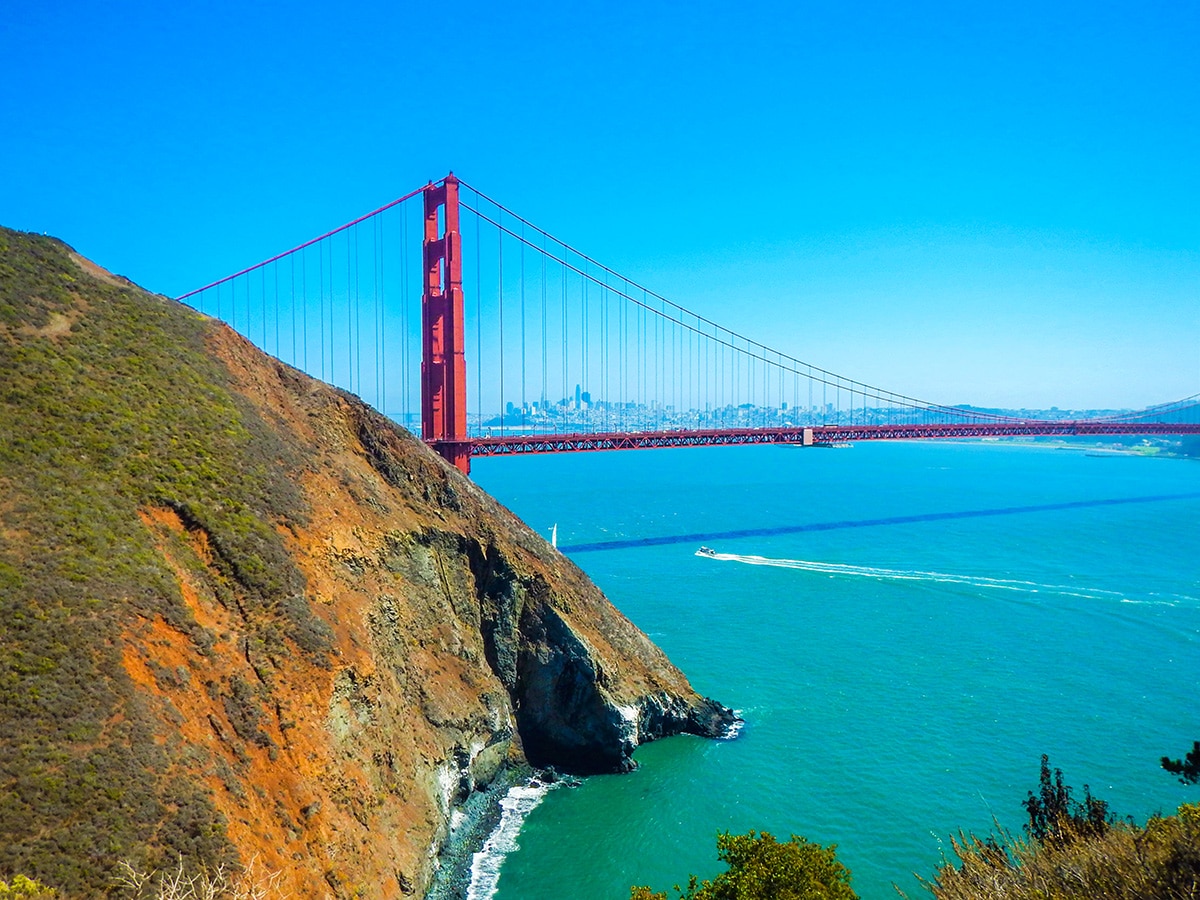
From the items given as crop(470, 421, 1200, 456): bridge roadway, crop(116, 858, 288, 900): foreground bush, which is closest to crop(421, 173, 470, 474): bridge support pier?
crop(470, 421, 1200, 456): bridge roadway

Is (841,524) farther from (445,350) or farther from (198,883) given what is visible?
(198,883)

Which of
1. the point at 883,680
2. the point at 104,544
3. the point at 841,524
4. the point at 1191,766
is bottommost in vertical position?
the point at 883,680

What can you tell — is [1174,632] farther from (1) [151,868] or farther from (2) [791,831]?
(1) [151,868]

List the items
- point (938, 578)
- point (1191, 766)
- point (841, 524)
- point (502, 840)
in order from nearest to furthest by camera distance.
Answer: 1. point (1191, 766)
2. point (502, 840)
3. point (938, 578)
4. point (841, 524)

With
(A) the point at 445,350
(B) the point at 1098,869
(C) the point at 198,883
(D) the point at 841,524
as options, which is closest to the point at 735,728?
(B) the point at 1098,869

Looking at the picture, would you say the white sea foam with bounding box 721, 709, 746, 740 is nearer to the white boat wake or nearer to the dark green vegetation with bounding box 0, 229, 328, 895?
the dark green vegetation with bounding box 0, 229, 328, 895

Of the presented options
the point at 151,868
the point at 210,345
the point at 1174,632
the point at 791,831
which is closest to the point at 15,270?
the point at 210,345
